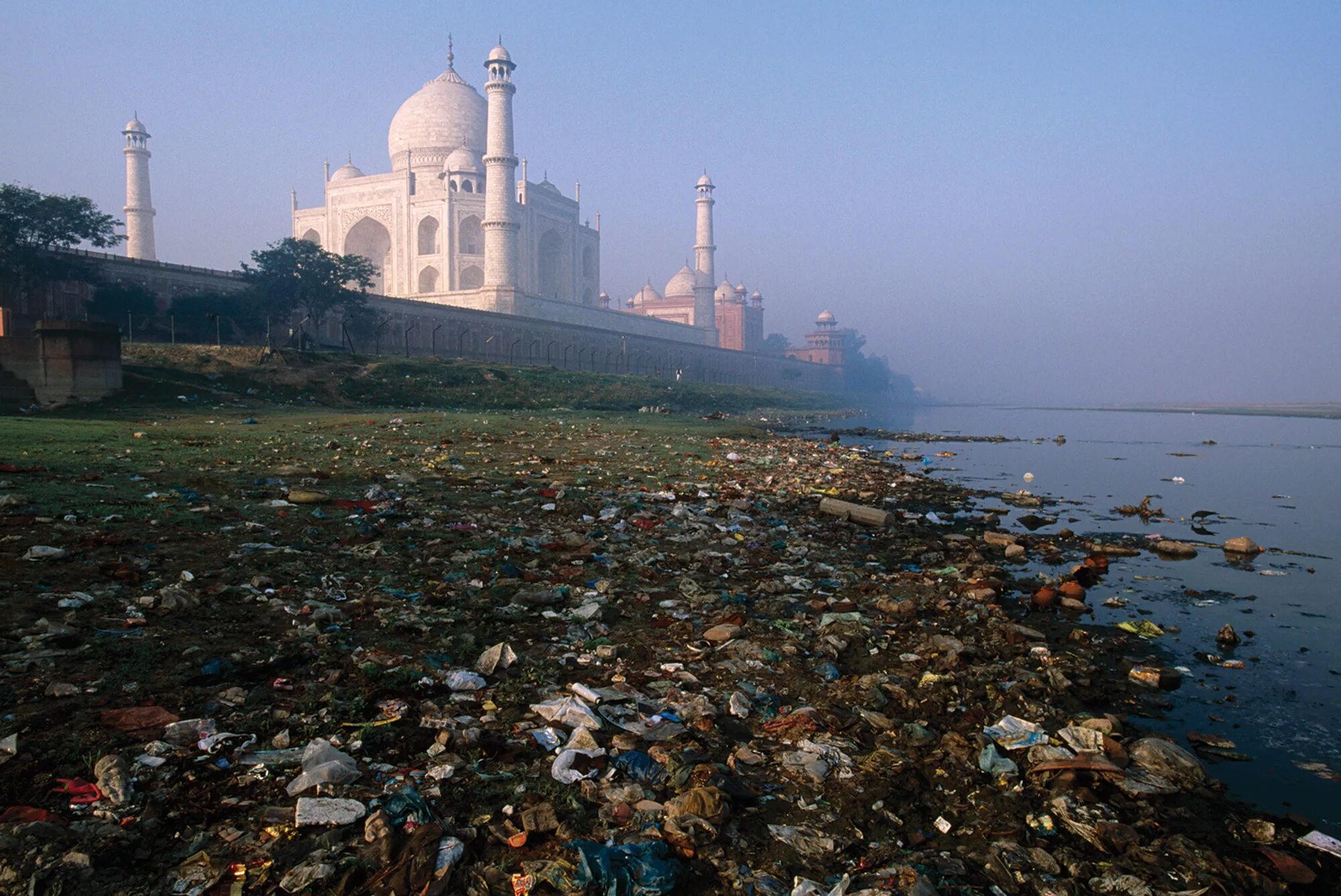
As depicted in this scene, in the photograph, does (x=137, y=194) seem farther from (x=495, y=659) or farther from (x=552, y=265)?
(x=495, y=659)

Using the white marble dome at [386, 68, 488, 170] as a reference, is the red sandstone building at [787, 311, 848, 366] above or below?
below

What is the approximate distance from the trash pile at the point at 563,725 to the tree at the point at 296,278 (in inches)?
1153

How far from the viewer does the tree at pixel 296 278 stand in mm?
31203

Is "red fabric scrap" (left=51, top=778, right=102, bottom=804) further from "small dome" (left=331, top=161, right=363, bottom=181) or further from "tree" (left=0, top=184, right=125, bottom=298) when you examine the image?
"small dome" (left=331, top=161, right=363, bottom=181)

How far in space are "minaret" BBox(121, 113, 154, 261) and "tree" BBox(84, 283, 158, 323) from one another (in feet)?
57.7

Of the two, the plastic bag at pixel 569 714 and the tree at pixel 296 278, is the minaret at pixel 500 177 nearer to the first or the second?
the tree at pixel 296 278

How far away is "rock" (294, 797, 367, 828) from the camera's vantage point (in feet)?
6.70

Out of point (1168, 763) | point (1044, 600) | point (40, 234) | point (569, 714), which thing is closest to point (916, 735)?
point (1168, 763)

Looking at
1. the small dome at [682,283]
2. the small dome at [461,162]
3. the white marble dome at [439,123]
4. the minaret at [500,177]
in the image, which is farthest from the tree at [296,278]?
the small dome at [682,283]

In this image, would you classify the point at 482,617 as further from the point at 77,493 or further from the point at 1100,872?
the point at 77,493

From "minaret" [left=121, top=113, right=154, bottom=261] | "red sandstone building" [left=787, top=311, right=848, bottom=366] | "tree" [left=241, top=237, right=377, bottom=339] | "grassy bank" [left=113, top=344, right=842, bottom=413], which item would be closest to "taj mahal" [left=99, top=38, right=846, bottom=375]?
"minaret" [left=121, top=113, right=154, bottom=261]

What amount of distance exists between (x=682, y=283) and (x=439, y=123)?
31.4 meters

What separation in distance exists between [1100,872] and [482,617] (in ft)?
8.86

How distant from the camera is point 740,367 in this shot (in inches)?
2771
